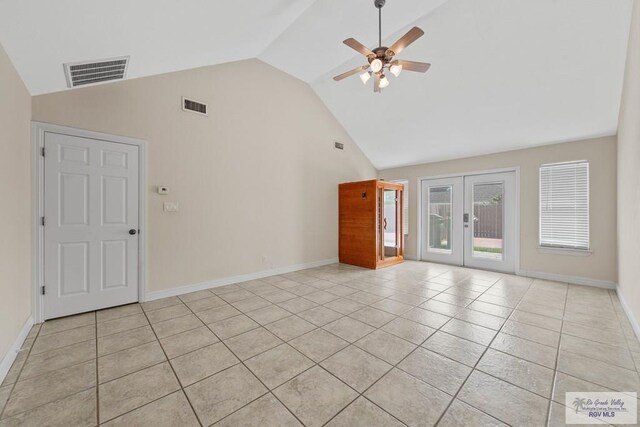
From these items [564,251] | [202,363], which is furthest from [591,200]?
[202,363]

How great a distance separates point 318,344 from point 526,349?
6.02ft

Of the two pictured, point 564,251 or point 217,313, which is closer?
point 217,313

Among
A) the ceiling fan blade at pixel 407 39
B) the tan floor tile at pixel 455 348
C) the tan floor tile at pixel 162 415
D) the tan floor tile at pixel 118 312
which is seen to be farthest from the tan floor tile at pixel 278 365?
the ceiling fan blade at pixel 407 39

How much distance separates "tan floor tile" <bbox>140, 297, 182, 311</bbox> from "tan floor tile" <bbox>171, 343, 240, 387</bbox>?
54.9 inches

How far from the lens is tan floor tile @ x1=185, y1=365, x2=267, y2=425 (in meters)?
1.51

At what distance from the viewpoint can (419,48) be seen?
142 inches

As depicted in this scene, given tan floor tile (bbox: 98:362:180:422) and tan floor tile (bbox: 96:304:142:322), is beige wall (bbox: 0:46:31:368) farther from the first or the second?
tan floor tile (bbox: 98:362:180:422)

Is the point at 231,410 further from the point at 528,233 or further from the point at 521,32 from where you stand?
the point at 528,233

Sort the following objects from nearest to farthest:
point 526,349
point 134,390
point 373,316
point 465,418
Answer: point 465,418 → point 134,390 → point 526,349 → point 373,316

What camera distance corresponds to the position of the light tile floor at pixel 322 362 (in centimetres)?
151

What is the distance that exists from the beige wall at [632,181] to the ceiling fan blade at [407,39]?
186 centimetres

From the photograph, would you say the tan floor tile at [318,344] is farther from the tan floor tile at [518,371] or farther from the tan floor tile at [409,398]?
the tan floor tile at [518,371]

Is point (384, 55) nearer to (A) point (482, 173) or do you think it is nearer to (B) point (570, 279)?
(A) point (482, 173)

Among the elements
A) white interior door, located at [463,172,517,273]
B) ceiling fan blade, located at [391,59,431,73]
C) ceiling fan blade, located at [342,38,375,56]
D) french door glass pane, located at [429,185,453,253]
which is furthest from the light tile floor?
ceiling fan blade, located at [342,38,375,56]
